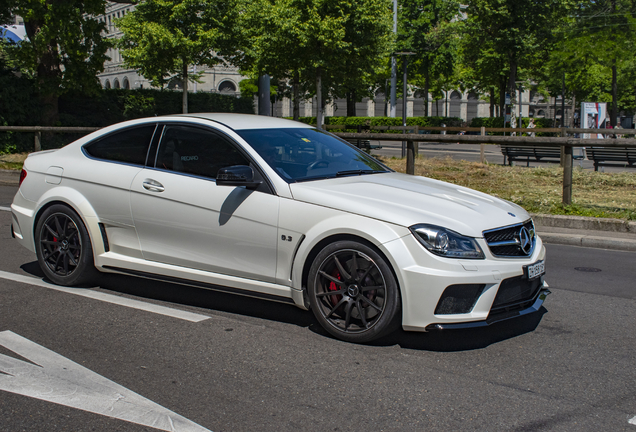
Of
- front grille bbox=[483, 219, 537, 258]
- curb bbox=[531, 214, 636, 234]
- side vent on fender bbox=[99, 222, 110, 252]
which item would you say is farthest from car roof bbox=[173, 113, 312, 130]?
curb bbox=[531, 214, 636, 234]

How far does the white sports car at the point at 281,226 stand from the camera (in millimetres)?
4211

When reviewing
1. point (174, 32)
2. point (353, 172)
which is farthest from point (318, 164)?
point (174, 32)

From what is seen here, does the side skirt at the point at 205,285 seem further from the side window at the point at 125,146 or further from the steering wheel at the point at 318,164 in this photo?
the steering wheel at the point at 318,164

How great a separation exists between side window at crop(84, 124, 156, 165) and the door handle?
0.25 meters

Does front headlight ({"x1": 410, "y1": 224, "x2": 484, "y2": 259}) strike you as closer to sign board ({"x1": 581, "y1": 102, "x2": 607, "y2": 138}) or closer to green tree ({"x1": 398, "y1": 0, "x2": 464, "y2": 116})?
sign board ({"x1": 581, "y1": 102, "x2": 607, "y2": 138})

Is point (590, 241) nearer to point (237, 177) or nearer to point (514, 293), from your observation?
point (514, 293)

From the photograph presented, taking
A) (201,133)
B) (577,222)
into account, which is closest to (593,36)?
(577,222)

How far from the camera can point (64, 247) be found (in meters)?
5.82

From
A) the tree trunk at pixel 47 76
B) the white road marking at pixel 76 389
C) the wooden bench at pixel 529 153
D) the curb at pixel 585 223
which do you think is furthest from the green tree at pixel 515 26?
the white road marking at pixel 76 389

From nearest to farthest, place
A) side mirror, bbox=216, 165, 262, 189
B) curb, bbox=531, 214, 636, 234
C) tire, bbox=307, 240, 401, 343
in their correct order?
tire, bbox=307, 240, 401, 343, side mirror, bbox=216, 165, 262, 189, curb, bbox=531, 214, 636, 234

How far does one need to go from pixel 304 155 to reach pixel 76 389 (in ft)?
8.10

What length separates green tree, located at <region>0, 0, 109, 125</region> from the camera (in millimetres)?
23547

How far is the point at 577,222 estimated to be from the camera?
931 centimetres

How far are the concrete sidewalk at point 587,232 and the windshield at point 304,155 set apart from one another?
4.05 m
